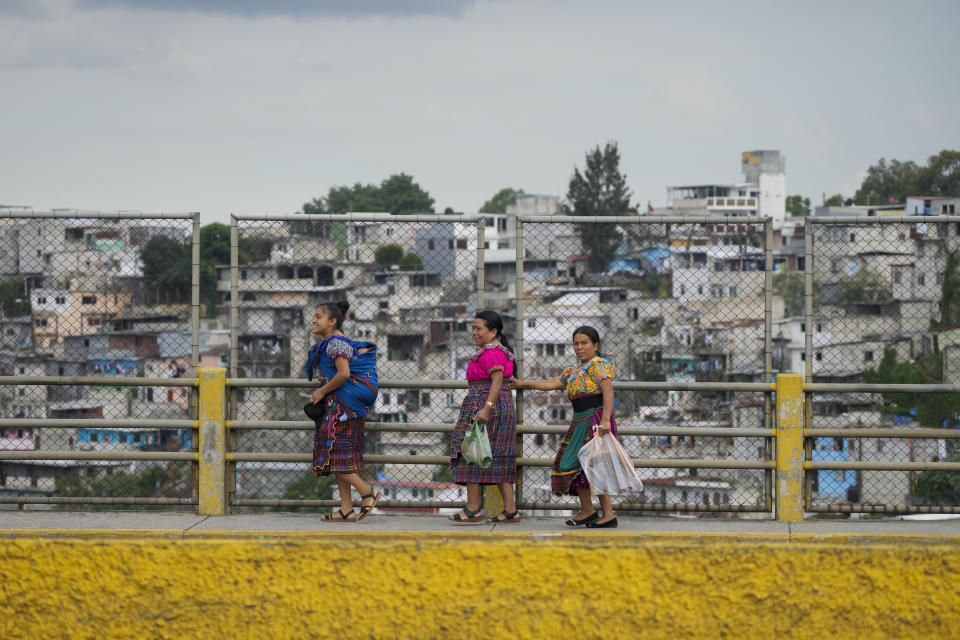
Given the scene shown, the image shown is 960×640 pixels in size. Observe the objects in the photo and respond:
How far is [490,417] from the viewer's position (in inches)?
326

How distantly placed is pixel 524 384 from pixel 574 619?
3696 mm

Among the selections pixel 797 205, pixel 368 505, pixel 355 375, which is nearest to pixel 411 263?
pixel 355 375

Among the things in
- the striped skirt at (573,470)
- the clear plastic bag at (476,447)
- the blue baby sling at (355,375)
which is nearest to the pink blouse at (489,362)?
the clear plastic bag at (476,447)

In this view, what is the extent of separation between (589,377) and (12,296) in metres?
4.15

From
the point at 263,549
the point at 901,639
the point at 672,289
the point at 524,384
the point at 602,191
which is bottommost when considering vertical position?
the point at 901,639

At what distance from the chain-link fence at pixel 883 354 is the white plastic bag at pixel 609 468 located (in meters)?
1.43

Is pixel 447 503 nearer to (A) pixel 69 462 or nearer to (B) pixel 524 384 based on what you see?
(B) pixel 524 384

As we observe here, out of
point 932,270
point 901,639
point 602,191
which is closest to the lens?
point 901,639

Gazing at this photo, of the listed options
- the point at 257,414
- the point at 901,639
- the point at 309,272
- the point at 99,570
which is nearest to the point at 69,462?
the point at 257,414

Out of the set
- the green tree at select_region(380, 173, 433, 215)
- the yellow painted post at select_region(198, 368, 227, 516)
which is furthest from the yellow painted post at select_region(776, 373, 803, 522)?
the green tree at select_region(380, 173, 433, 215)

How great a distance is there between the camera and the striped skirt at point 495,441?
828 cm

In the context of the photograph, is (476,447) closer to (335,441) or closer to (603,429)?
(603,429)

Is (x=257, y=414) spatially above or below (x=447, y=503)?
above

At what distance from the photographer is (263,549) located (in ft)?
15.5
